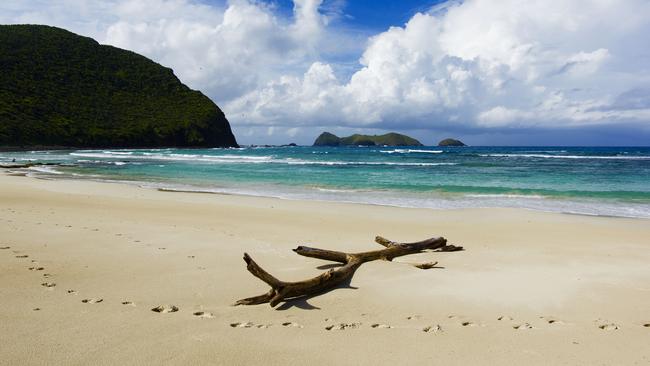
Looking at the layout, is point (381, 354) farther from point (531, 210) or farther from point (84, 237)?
point (531, 210)

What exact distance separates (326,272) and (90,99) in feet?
338

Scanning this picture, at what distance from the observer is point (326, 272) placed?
5.34 metres

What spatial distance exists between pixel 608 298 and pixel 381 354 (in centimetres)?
334

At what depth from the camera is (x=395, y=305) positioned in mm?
4844

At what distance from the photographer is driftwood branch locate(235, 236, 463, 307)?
4684 mm

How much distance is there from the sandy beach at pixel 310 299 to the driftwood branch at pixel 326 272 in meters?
0.13

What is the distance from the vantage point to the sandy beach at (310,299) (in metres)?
3.56

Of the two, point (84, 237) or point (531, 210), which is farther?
point (531, 210)

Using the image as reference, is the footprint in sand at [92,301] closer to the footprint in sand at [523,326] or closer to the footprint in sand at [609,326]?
the footprint in sand at [523,326]

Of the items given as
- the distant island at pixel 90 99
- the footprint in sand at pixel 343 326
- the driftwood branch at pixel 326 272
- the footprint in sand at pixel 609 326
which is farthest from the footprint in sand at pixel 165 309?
the distant island at pixel 90 99

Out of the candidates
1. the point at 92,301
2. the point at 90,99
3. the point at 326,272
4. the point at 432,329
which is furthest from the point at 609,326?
the point at 90,99

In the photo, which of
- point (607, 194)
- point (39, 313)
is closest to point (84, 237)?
point (39, 313)

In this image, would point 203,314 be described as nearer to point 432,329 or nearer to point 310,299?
point 310,299

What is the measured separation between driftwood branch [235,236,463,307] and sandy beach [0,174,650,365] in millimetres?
135
